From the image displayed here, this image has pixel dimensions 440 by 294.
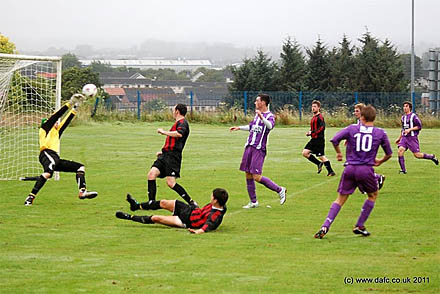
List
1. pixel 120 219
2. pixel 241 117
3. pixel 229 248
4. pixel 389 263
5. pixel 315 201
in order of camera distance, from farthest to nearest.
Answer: pixel 241 117
pixel 315 201
pixel 120 219
pixel 229 248
pixel 389 263

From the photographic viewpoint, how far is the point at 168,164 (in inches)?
577

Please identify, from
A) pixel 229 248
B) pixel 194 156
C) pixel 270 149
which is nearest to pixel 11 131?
pixel 194 156

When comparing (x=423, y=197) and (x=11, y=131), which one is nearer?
(x=423, y=197)

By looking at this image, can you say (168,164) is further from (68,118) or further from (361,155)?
(361,155)

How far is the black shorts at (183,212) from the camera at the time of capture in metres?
12.4

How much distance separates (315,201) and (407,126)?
6.41m

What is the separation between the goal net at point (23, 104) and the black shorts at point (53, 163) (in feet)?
13.7

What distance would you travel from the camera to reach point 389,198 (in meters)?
16.5

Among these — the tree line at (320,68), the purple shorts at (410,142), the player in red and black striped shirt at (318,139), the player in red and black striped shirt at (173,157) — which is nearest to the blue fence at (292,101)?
the tree line at (320,68)

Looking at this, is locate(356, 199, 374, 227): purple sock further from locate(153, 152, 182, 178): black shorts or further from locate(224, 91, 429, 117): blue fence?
locate(224, 91, 429, 117): blue fence

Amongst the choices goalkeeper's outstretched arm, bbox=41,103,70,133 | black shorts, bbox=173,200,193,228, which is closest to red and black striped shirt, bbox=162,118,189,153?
black shorts, bbox=173,200,193,228

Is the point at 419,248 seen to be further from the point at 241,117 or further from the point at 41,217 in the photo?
the point at 241,117

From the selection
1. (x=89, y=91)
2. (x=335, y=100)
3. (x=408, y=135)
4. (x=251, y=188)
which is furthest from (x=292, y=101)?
(x=89, y=91)

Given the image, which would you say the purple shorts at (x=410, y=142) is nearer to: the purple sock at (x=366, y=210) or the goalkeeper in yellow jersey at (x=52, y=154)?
the goalkeeper in yellow jersey at (x=52, y=154)
